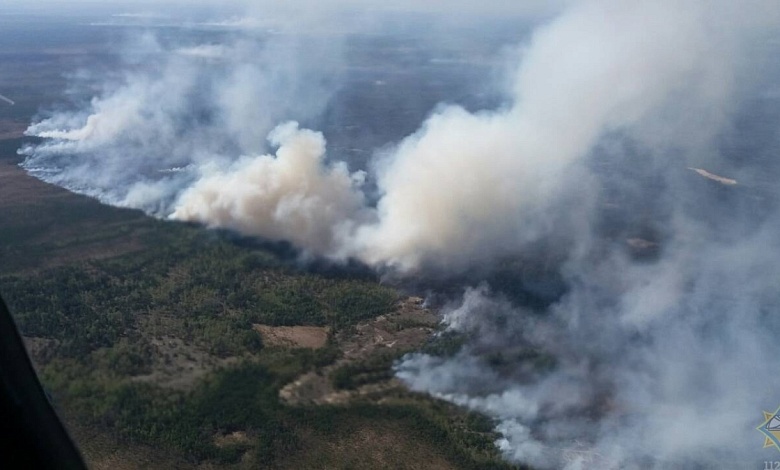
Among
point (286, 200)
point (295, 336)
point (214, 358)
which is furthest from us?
point (286, 200)

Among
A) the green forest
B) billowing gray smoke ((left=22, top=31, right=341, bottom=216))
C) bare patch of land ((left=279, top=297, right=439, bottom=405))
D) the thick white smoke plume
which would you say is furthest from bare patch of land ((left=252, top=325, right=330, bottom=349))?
billowing gray smoke ((left=22, top=31, right=341, bottom=216))

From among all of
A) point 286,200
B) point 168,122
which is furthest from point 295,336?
point 168,122

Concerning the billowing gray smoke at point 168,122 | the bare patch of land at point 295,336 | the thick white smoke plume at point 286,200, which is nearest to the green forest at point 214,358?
the bare patch of land at point 295,336

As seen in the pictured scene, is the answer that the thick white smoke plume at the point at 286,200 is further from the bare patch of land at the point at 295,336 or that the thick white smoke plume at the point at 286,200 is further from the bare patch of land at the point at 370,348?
the bare patch of land at the point at 295,336

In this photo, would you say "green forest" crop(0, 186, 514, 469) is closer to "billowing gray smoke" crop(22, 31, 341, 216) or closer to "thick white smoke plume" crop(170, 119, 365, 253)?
"thick white smoke plume" crop(170, 119, 365, 253)

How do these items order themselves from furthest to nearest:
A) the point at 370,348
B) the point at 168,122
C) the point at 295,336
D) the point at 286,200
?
the point at 168,122 < the point at 286,200 < the point at 295,336 < the point at 370,348

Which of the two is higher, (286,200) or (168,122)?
(168,122)

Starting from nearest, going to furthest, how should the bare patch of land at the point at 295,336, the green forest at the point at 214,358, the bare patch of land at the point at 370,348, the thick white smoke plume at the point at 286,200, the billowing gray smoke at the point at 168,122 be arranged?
the green forest at the point at 214,358 < the bare patch of land at the point at 370,348 < the bare patch of land at the point at 295,336 < the thick white smoke plume at the point at 286,200 < the billowing gray smoke at the point at 168,122

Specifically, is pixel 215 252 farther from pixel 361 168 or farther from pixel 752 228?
pixel 752 228

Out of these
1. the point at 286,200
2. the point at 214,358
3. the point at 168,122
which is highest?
the point at 168,122

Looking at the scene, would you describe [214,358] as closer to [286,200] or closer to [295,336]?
[295,336]

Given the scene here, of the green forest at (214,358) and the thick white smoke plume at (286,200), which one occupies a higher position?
the thick white smoke plume at (286,200)

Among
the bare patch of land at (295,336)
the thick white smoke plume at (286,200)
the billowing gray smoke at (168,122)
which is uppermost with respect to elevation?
the billowing gray smoke at (168,122)

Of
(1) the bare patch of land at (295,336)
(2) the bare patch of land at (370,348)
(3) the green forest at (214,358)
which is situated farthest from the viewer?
(1) the bare patch of land at (295,336)
